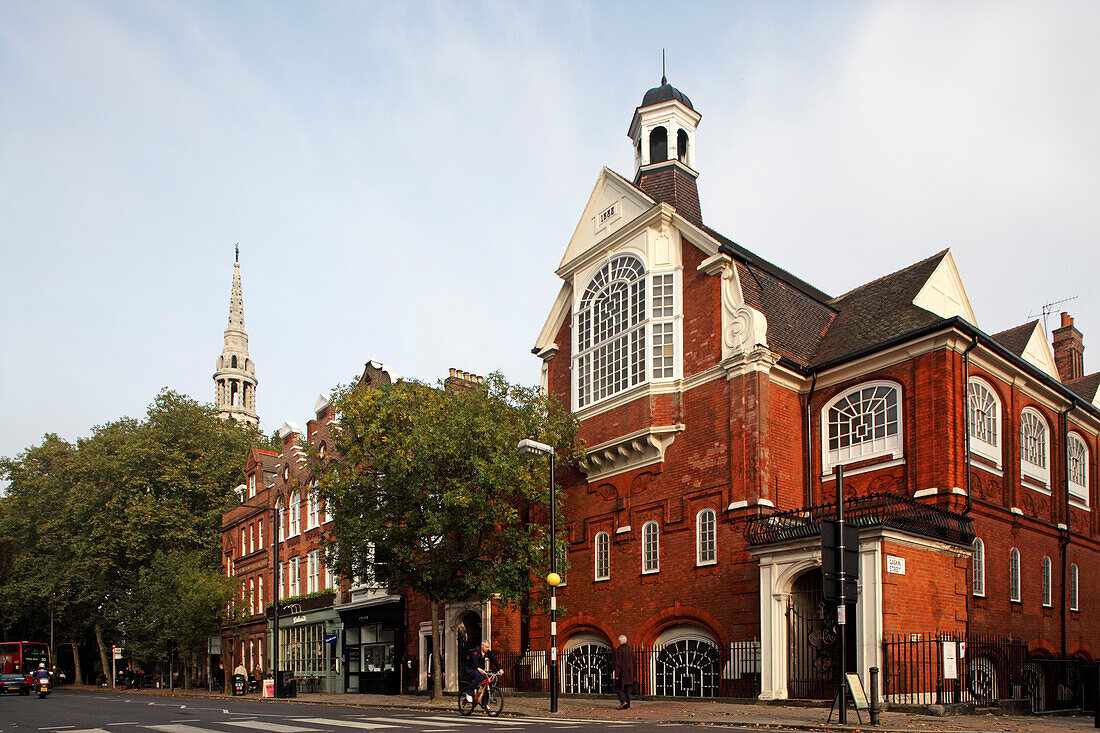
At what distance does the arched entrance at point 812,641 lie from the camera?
67.6ft

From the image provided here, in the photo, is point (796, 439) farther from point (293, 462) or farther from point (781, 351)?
point (293, 462)

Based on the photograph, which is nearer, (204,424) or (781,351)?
(781,351)

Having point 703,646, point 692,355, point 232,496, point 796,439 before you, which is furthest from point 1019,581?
point 232,496

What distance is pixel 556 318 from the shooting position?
33406 millimetres

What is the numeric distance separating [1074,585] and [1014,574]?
176 inches

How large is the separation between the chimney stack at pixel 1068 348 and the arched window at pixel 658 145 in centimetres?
1722

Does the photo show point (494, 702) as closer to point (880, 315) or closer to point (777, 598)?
point (777, 598)

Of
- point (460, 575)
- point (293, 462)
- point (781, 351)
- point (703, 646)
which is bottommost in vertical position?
point (703, 646)

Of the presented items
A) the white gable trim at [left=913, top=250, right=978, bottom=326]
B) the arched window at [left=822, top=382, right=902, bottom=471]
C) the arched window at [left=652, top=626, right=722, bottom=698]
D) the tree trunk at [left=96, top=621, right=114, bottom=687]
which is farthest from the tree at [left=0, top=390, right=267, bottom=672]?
the white gable trim at [left=913, top=250, right=978, bottom=326]

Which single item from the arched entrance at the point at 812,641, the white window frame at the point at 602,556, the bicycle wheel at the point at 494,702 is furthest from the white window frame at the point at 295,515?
the arched entrance at the point at 812,641

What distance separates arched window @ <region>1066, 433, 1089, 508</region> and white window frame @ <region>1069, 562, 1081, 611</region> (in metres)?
2.18

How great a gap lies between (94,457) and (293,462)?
51.7 ft

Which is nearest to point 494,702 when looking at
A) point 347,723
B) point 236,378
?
point 347,723

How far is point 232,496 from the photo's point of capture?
194 feet
